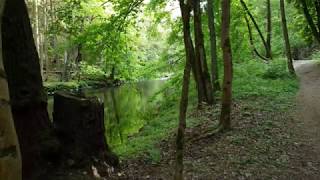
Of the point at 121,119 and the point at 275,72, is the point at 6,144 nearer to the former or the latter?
the point at 121,119

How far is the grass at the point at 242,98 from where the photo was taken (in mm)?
10688

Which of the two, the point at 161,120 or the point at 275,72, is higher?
the point at 275,72

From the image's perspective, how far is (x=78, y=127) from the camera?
684 centimetres

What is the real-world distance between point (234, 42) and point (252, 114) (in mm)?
12060

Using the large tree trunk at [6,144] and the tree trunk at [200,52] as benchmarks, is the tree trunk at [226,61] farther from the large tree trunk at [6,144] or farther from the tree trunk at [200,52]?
the large tree trunk at [6,144]

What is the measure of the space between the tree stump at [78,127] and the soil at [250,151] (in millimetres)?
381

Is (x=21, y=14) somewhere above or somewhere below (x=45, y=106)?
above

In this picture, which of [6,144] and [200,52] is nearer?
[6,144]

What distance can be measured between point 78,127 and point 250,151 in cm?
363

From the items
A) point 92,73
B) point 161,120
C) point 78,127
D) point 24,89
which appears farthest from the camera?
point 92,73

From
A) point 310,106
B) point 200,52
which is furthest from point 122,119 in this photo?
point 310,106

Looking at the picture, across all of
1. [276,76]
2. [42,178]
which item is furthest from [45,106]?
[276,76]

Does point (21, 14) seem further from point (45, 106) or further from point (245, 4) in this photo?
point (245, 4)

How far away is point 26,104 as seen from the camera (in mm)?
6398
